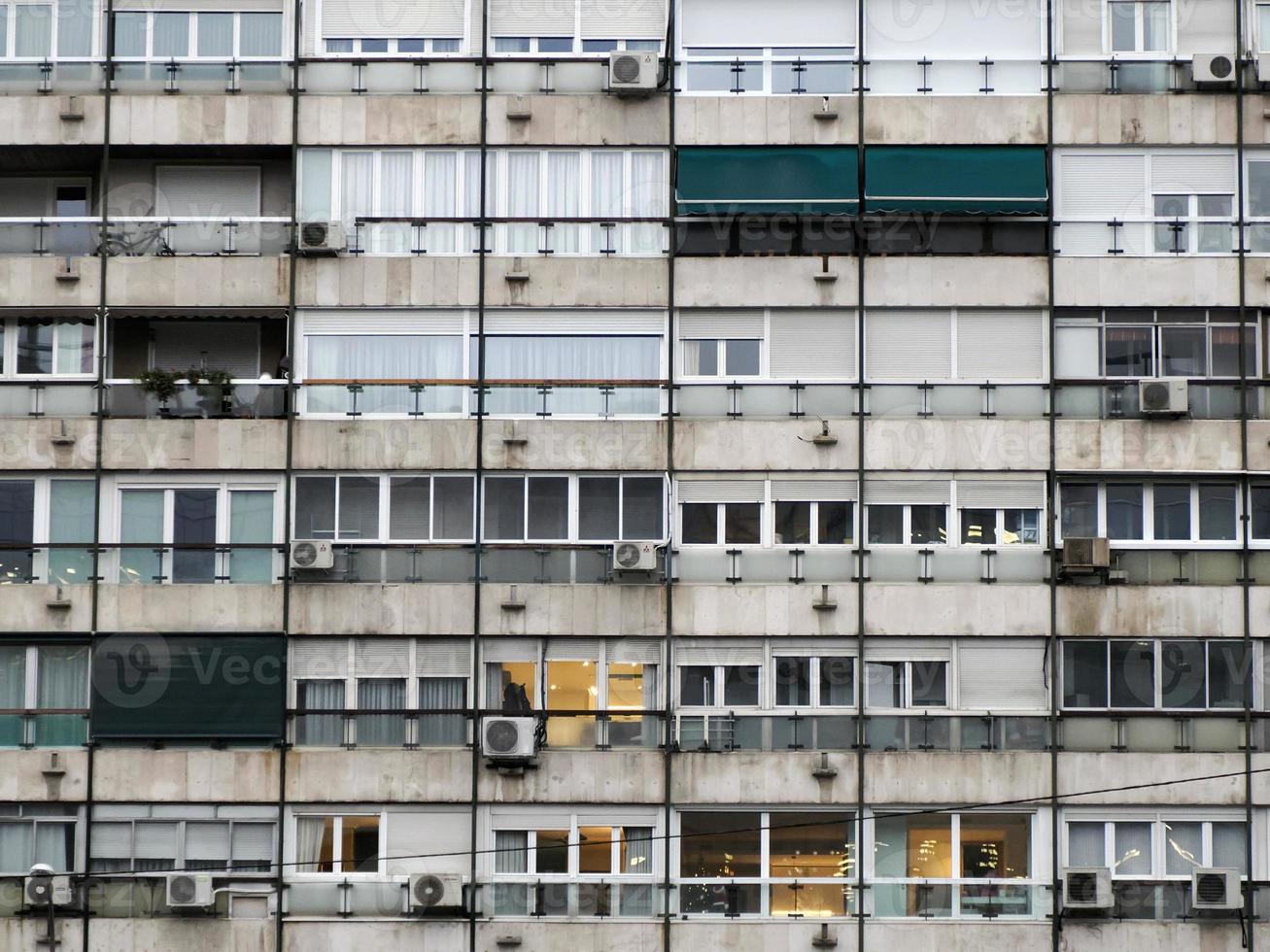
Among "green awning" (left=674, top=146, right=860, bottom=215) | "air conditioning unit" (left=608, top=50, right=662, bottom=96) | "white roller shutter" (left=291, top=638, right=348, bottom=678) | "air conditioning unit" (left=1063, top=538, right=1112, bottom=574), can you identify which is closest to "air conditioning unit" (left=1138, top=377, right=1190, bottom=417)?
"air conditioning unit" (left=1063, top=538, right=1112, bottom=574)

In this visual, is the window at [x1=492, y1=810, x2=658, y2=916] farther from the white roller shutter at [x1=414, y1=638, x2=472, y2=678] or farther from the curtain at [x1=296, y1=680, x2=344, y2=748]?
the curtain at [x1=296, y1=680, x2=344, y2=748]

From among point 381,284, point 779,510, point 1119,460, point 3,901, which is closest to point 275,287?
point 381,284

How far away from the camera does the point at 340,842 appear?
2230 centimetres

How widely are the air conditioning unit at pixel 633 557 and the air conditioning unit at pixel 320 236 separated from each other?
18.6ft

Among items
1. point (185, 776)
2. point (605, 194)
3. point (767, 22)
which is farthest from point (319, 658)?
point (767, 22)

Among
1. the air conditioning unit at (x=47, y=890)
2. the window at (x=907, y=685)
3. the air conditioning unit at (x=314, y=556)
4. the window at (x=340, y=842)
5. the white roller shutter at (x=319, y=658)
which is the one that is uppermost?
the air conditioning unit at (x=314, y=556)

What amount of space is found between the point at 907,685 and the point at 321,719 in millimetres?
7895

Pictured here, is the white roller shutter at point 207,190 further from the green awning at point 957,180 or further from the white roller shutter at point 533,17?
the green awning at point 957,180

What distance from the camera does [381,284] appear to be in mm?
23094

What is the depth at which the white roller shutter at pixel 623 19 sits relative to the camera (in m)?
23.5

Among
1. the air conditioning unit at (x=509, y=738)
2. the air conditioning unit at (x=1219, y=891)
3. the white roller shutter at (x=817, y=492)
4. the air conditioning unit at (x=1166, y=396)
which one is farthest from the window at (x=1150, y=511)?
the air conditioning unit at (x=509, y=738)

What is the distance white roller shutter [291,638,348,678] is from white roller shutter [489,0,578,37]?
28.9 ft

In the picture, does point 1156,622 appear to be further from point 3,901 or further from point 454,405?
point 3,901

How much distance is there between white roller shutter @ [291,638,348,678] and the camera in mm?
22578
